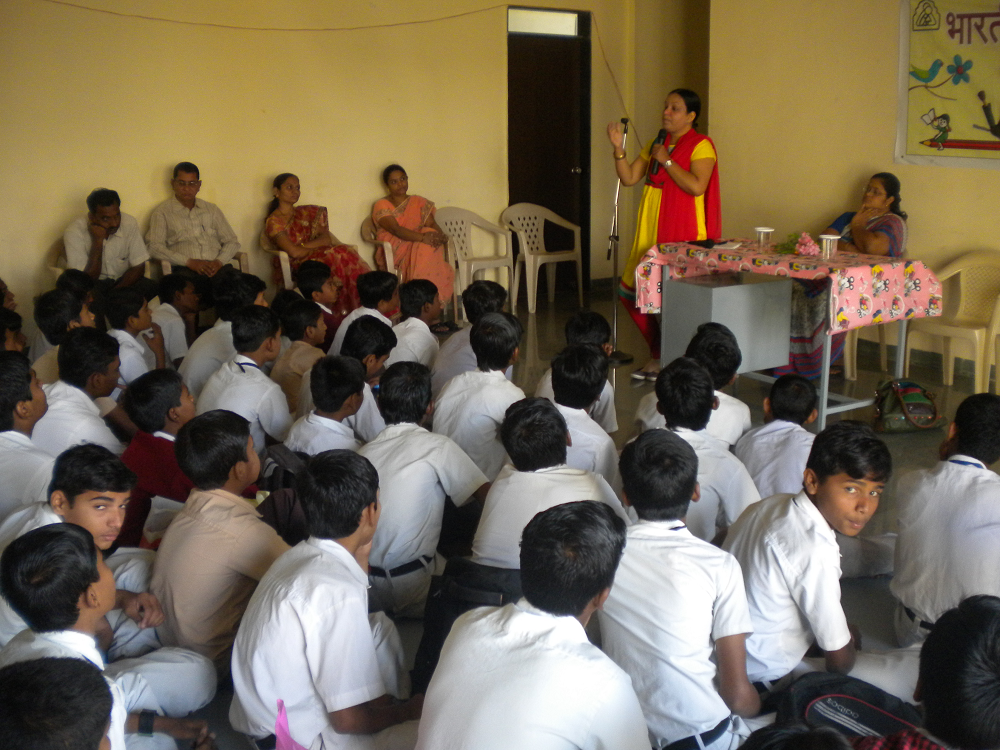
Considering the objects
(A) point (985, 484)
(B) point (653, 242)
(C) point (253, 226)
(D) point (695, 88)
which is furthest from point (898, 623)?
(D) point (695, 88)

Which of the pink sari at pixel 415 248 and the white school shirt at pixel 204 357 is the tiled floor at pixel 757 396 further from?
the white school shirt at pixel 204 357

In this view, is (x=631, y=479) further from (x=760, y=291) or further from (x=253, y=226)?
(x=253, y=226)

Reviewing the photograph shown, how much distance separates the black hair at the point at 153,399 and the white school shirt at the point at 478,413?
823 millimetres

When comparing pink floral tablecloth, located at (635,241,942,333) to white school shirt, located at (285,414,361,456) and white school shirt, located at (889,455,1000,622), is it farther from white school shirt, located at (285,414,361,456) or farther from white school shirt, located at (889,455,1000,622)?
white school shirt, located at (285,414,361,456)

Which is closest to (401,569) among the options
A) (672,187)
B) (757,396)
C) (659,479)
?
(659,479)

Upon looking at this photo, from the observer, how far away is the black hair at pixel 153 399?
2594mm

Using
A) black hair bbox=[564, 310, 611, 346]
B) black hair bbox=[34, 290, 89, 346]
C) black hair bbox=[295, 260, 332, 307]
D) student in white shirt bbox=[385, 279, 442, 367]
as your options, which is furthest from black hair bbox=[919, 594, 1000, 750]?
black hair bbox=[295, 260, 332, 307]

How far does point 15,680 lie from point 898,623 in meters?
2.00

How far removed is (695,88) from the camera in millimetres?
7371

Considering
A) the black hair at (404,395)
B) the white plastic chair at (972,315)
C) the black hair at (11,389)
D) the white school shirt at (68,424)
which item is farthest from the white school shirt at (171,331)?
the white plastic chair at (972,315)

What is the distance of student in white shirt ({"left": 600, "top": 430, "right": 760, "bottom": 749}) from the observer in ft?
5.47

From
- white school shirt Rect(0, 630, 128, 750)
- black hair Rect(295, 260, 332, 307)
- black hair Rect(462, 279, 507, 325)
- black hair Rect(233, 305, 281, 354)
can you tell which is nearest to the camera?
white school shirt Rect(0, 630, 128, 750)

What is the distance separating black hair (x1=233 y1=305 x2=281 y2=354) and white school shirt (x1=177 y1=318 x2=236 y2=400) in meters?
0.49

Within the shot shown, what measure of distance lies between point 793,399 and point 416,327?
180cm
